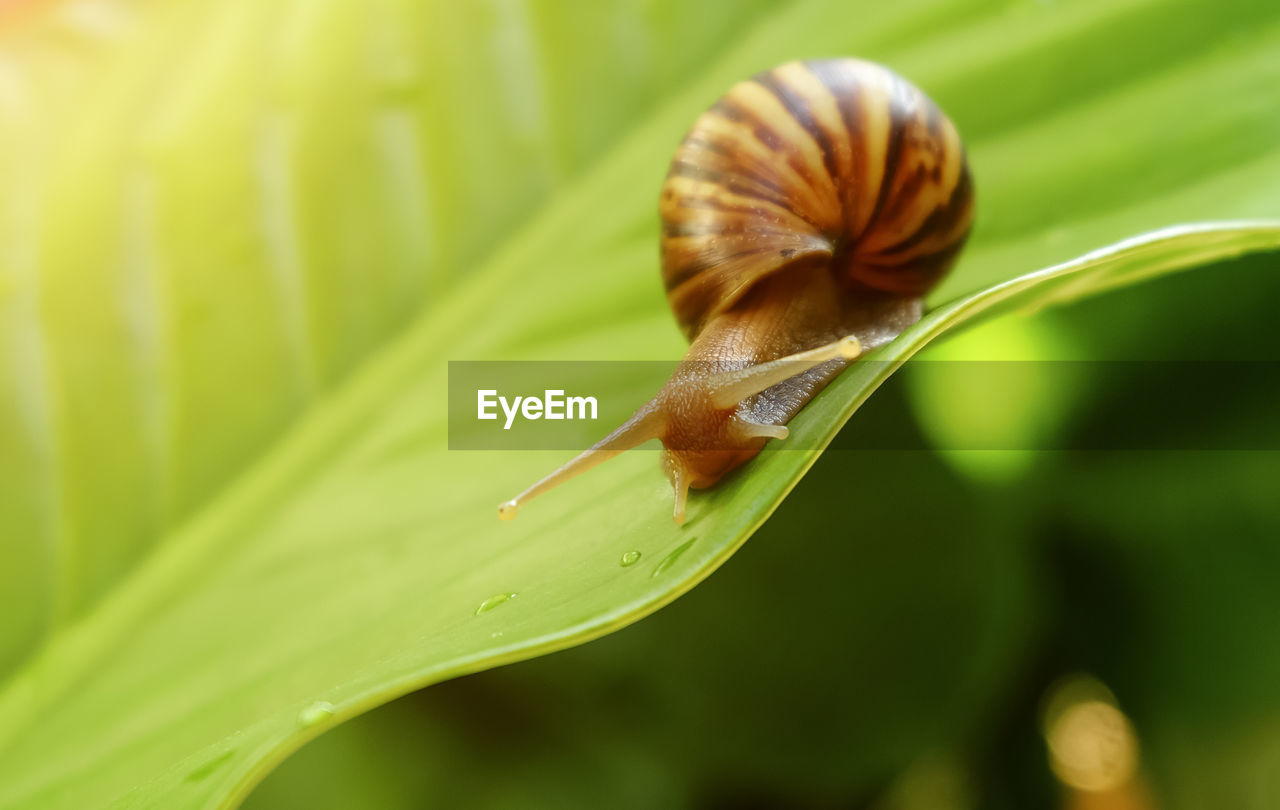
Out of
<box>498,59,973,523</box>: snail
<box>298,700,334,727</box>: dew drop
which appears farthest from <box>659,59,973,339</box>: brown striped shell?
<box>298,700,334,727</box>: dew drop

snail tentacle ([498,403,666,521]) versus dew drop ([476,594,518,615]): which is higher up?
snail tentacle ([498,403,666,521])

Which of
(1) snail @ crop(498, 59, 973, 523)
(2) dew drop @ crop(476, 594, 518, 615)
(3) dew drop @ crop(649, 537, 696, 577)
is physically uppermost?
(1) snail @ crop(498, 59, 973, 523)

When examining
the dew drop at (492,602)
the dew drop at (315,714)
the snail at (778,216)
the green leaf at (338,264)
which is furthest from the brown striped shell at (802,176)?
the dew drop at (315,714)

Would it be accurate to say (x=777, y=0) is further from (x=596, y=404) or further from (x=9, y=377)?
(x=9, y=377)

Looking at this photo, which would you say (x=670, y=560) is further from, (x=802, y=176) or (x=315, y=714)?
(x=802, y=176)

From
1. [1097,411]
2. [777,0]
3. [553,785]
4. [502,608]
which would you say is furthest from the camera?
[777,0]

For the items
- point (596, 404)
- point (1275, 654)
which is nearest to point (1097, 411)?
point (1275, 654)

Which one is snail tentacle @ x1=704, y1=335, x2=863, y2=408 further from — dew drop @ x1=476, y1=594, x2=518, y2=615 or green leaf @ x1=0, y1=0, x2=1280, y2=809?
dew drop @ x1=476, y1=594, x2=518, y2=615
